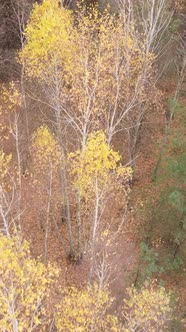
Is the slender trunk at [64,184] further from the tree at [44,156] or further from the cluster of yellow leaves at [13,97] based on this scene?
the cluster of yellow leaves at [13,97]

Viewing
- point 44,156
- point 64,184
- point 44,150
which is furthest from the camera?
point 44,150

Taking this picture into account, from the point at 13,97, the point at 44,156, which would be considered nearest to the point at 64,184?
the point at 44,156

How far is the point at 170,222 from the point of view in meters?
17.4

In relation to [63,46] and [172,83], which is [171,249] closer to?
[63,46]

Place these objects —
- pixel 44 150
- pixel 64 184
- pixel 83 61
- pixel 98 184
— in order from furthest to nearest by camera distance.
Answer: pixel 44 150 → pixel 64 184 → pixel 83 61 → pixel 98 184

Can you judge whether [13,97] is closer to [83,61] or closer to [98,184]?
[83,61]

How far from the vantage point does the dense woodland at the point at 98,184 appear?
504 inches

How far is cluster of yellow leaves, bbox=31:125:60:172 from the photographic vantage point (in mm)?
16781

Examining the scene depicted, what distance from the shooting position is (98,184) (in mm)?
13406

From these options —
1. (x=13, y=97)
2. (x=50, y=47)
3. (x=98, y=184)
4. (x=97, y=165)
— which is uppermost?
(x=50, y=47)

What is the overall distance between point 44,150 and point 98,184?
18.2ft

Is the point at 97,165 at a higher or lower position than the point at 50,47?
lower

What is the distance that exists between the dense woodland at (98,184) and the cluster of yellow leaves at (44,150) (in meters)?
0.07

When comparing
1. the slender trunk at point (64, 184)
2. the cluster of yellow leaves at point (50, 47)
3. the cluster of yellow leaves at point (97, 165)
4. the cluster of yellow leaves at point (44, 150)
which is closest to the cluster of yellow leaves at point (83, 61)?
the cluster of yellow leaves at point (50, 47)
